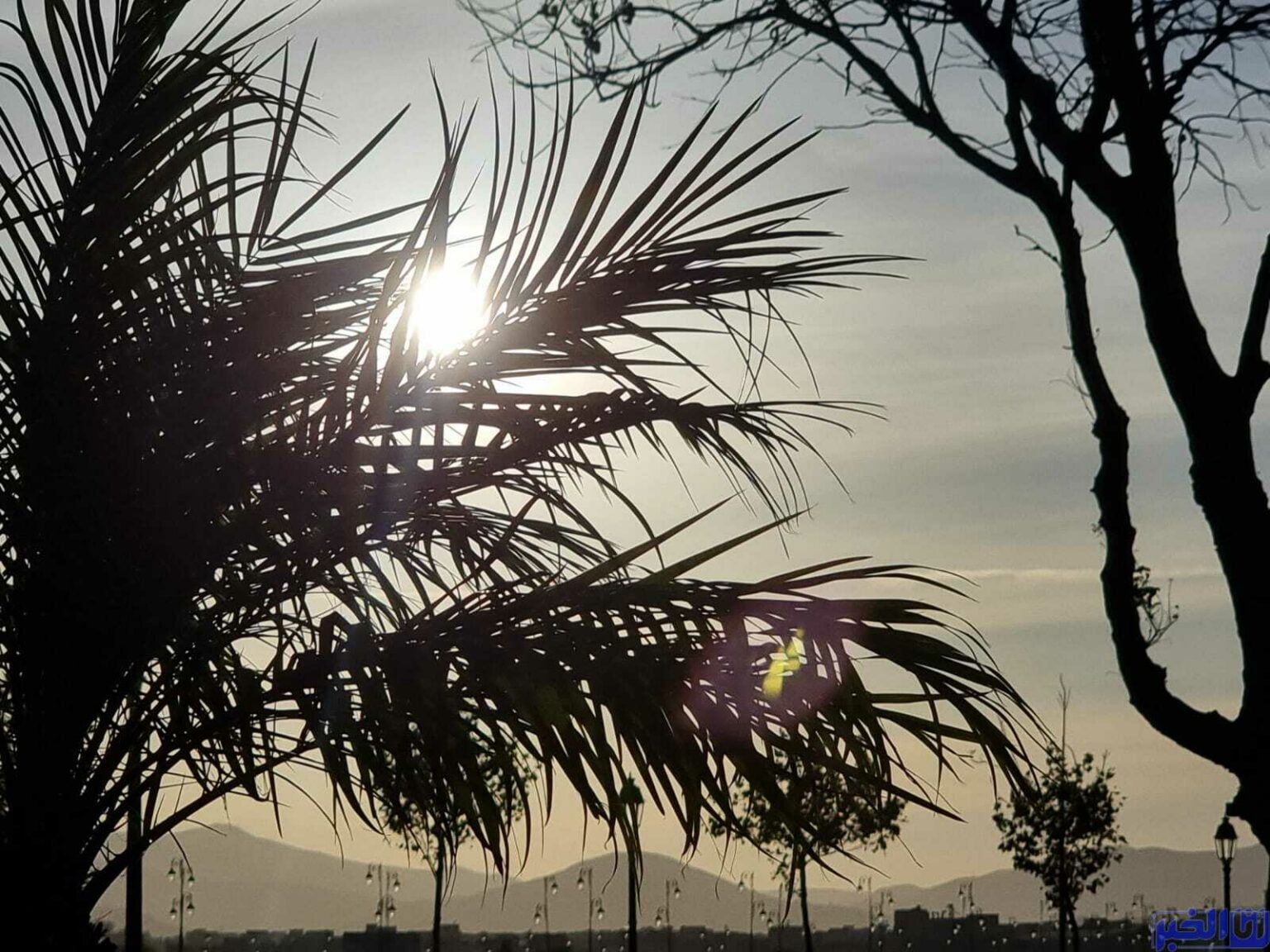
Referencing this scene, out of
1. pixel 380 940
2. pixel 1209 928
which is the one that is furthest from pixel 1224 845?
pixel 380 940

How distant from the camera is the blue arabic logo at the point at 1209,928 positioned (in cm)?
1248

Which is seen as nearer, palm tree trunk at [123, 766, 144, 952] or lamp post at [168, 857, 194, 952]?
palm tree trunk at [123, 766, 144, 952]

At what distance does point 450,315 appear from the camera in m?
4.02

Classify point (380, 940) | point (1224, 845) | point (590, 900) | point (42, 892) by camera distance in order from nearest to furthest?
1. point (42, 892)
2. point (1224, 845)
3. point (590, 900)
4. point (380, 940)

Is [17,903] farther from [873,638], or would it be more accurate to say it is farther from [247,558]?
[873,638]

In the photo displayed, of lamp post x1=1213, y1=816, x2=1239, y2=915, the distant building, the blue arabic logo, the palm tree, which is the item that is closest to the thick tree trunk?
the palm tree

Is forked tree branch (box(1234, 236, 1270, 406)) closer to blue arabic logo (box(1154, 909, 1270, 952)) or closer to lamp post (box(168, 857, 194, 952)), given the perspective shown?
lamp post (box(168, 857, 194, 952))

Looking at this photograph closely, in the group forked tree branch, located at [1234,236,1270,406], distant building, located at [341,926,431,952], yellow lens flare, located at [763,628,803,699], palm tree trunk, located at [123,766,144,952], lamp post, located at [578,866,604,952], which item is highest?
forked tree branch, located at [1234,236,1270,406]

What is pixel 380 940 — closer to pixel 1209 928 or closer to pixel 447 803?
pixel 1209 928

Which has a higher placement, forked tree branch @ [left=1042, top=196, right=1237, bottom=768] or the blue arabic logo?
forked tree branch @ [left=1042, top=196, right=1237, bottom=768]

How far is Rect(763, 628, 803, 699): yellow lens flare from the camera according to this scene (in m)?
3.58

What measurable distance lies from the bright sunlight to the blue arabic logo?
399 inches

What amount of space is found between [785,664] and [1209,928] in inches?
447

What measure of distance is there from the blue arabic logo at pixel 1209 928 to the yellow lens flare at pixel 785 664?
32.1ft
